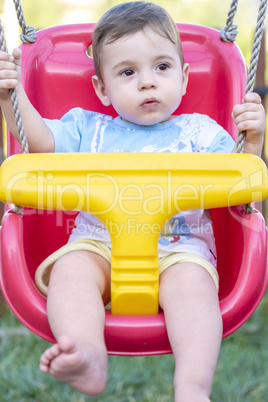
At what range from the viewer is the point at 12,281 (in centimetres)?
122

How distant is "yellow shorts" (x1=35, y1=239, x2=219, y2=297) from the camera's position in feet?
4.18

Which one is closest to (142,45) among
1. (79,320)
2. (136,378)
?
(79,320)

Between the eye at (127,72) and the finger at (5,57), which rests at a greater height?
the finger at (5,57)

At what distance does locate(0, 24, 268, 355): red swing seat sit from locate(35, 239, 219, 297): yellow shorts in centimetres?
3

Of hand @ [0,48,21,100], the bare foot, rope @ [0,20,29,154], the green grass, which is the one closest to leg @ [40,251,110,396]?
the bare foot

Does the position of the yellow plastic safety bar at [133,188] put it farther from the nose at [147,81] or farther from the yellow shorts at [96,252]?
the nose at [147,81]

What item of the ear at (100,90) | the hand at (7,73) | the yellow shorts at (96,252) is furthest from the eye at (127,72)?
the yellow shorts at (96,252)

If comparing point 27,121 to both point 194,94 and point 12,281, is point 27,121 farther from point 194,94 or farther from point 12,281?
point 194,94

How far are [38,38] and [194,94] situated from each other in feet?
1.47

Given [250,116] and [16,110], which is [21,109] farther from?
[250,116]

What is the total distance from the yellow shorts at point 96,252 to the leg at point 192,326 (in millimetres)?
20

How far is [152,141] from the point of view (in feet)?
4.76

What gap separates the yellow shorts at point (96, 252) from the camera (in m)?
1.27

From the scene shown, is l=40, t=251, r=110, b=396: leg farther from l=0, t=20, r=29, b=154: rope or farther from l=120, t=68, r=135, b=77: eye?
l=120, t=68, r=135, b=77: eye
